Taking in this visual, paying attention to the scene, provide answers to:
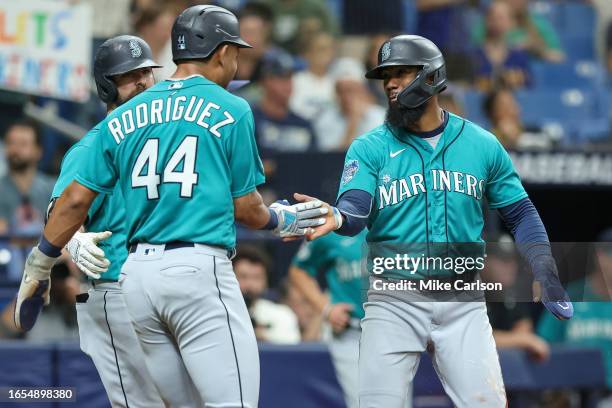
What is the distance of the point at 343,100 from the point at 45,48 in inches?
117

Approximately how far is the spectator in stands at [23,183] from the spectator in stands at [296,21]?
3600mm

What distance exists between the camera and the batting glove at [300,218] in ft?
15.6

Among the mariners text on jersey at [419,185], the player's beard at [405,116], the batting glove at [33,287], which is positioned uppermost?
the player's beard at [405,116]

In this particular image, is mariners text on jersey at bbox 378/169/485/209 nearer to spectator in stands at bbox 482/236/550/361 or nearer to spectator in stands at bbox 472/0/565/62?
spectator in stands at bbox 482/236/550/361

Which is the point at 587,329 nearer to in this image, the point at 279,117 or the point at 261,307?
the point at 261,307

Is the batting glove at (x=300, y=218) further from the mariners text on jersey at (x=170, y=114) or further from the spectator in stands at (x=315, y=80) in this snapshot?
the spectator in stands at (x=315, y=80)

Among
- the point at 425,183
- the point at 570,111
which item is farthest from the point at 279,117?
the point at 425,183

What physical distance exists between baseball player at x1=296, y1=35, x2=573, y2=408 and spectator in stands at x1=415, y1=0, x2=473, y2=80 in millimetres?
7145

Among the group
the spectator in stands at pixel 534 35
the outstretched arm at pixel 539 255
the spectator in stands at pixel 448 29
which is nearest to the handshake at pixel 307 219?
the outstretched arm at pixel 539 255

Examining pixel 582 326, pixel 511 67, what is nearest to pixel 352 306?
pixel 582 326

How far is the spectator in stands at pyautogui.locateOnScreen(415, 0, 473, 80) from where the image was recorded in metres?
12.2

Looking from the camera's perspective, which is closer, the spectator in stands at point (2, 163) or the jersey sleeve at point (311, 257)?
the jersey sleeve at point (311, 257)

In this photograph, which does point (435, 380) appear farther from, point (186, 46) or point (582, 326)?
point (186, 46)

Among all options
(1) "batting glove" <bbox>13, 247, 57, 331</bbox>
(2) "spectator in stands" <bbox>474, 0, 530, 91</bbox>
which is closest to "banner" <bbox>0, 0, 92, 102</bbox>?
(1) "batting glove" <bbox>13, 247, 57, 331</bbox>
